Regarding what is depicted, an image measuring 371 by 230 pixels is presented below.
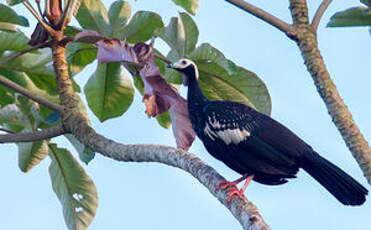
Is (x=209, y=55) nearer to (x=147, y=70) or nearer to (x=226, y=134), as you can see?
(x=226, y=134)

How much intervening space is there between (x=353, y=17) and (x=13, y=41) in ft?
11.3

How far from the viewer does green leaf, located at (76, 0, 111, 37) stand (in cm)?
800

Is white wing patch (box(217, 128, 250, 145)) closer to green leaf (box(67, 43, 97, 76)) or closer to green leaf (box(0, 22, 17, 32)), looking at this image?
green leaf (box(67, 43, 97, 76))

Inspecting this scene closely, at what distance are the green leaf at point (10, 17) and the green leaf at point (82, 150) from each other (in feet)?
4.37

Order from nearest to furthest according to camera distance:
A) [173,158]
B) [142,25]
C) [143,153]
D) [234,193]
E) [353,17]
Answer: [234,193]
[173,158]
[143,153]
[353,17]
[142,25]

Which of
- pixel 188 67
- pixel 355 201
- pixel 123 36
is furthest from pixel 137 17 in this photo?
pixel 355 201

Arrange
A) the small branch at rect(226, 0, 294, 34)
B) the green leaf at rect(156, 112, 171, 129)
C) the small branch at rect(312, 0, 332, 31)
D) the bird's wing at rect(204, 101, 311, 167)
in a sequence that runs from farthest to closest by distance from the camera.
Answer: the green leaf at rect(156, 112, 171, 129) → the small branch at rect(312, 0, 332, 31) → the small branch at rect(226, 0, 294, 34) → the bird's wing at rect(204, 101, 311, 167)

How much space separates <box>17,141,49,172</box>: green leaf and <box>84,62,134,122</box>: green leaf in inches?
30.1

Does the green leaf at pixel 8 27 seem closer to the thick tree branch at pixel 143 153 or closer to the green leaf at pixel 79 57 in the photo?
the thick tree branch at pixel 143 153

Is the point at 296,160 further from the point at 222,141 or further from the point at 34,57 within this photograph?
the point at 34,57

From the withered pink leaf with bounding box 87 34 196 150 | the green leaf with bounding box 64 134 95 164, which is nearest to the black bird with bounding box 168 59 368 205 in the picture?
the withered pink leaf with bounding box 87 34 196 150

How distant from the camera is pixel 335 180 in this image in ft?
20.9

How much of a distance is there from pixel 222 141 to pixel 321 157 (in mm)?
945

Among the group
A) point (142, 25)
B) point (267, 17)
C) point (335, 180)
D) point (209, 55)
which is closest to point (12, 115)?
point (142, 25)
